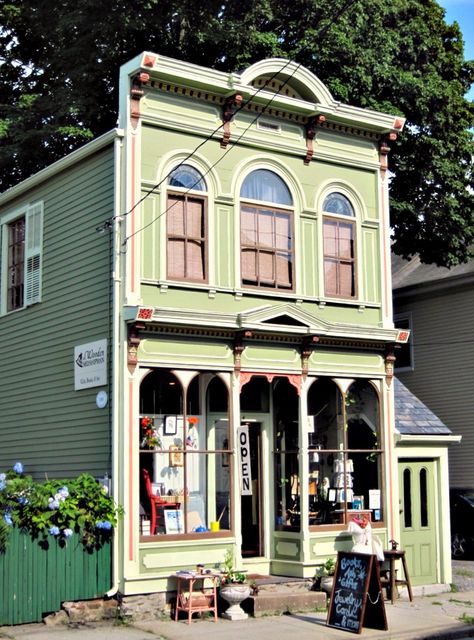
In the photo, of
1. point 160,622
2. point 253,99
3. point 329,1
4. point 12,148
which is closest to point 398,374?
point 329,1

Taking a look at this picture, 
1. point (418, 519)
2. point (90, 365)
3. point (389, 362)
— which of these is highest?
point (389, 362)

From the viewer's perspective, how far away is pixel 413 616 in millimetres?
15195

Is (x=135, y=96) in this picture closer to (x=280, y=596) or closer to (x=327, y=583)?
(x=280, y=596)

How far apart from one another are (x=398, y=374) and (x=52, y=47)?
13.9 metres

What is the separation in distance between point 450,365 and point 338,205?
11287 millimetres

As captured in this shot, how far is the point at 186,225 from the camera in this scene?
15.8 meters

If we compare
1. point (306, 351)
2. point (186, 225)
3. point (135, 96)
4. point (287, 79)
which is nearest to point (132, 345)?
point (186, 225)

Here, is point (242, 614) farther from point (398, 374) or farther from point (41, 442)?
point (398, 374)

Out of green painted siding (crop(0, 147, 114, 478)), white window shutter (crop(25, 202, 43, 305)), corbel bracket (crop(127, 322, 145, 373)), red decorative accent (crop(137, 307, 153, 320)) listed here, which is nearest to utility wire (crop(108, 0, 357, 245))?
green painted siding (crop(0, 147, 114, 478))

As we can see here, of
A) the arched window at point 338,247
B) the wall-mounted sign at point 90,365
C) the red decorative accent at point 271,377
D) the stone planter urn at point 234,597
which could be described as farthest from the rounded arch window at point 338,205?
the stone planter urn at point 234,597

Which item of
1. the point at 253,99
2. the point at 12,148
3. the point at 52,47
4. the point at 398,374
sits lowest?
the point at 398,374

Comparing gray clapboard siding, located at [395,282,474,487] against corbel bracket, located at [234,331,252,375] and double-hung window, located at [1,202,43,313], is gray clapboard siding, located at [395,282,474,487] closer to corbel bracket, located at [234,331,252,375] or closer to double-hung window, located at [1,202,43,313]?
corbel bracket, located at [234,331,252,375]

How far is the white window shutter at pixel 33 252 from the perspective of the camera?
1734 cm

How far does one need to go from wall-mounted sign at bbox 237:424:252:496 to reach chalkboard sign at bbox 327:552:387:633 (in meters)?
1.99
